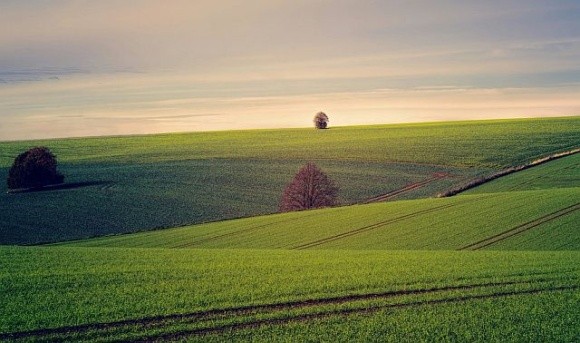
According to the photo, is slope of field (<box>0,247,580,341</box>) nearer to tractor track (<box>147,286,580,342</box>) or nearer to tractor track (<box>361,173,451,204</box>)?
tractor track (<box>147,286,580,342</box>)

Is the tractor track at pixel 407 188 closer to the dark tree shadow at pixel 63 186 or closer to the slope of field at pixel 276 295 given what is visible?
the slope of field at pixel 276 295

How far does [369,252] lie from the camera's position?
70.0 feet

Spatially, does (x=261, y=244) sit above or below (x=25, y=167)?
below

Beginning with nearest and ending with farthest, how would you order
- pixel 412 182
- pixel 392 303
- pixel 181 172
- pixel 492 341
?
1. pixel 492 341
2. pixel 392 303
3. pixel 412 182
4. pixel 181 172

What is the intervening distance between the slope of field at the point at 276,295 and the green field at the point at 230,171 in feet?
72.5

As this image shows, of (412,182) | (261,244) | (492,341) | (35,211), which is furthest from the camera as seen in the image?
(412,182)

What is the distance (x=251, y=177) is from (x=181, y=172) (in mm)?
10101

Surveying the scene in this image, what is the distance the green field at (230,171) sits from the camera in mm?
41938

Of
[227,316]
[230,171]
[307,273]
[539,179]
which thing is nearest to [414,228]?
[307,273]

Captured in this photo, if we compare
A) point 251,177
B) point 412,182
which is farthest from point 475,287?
point 251,177

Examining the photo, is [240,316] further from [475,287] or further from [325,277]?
[475,287]

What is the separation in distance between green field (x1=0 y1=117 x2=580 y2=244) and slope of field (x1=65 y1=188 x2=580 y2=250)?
8612 mm

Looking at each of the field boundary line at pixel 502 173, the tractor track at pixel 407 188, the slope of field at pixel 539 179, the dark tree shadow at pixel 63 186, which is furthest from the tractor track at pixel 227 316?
the dark tree shadow at pixel 63 186

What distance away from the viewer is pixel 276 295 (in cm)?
1384
